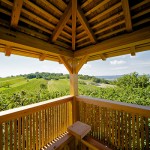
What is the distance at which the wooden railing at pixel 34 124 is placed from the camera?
2.28 m

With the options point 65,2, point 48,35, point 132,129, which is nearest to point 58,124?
point 132,129

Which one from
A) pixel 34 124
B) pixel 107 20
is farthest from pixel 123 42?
pixel 34 124

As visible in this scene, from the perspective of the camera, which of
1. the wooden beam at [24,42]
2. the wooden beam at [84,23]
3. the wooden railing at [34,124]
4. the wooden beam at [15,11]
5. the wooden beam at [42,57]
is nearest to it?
the wooden beam at [15,11]

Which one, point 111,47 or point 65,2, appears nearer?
point 65,2

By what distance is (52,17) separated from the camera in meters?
2.56

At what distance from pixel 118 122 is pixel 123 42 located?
204cm

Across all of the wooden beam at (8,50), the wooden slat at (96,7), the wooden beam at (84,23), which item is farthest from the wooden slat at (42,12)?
the wooden beam at (8,50)

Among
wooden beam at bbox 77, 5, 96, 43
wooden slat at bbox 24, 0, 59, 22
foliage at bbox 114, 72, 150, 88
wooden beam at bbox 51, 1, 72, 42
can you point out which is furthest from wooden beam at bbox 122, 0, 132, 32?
foliage at bbox 114, 72, 150, 88

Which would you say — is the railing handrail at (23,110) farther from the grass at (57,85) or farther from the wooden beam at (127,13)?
the grass at (57,85)

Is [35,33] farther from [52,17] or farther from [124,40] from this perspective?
[124,40]

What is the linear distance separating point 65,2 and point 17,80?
1423cm

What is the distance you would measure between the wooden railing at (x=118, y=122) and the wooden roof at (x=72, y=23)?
155cm

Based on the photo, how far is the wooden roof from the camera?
2148mm

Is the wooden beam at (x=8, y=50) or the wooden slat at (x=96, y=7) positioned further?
the wooden beam at (x=8, y=50)
